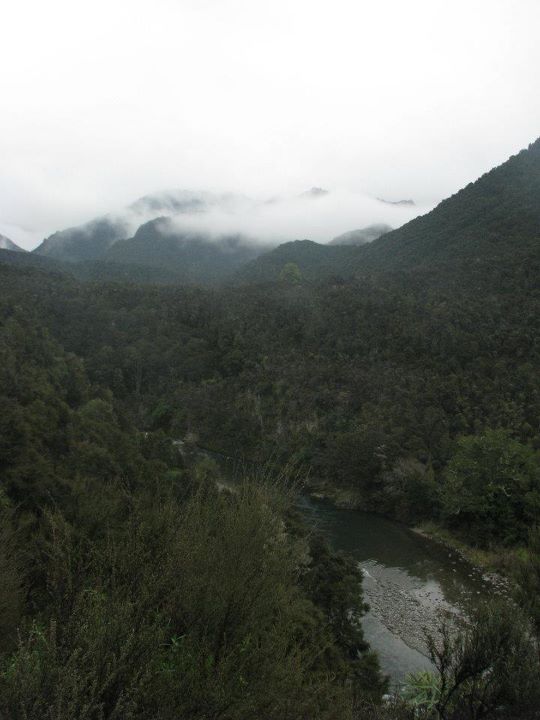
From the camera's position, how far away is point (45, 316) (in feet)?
307

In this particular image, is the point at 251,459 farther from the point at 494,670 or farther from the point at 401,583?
the point at 494,670

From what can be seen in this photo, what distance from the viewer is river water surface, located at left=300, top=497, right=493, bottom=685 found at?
23125 millimetres

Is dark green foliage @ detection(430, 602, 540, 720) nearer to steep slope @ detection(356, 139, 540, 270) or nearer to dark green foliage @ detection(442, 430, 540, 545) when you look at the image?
dark green foliage @ detection(442, 430, 540, 545)

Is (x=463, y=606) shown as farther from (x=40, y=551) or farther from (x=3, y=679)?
(x=3, y=679)

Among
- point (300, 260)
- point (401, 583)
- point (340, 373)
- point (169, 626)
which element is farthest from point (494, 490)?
point (300, 260)

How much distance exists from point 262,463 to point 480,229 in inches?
2473

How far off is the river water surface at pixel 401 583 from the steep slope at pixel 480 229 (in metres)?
49.4

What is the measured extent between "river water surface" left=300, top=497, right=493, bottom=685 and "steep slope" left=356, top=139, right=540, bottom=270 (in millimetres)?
49437

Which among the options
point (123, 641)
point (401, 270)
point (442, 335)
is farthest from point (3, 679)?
point (401, 270)

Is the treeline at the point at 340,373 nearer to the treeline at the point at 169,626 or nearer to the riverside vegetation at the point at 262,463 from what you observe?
the riverside vegetation at the point at 262,463

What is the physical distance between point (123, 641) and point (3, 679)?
1171mm

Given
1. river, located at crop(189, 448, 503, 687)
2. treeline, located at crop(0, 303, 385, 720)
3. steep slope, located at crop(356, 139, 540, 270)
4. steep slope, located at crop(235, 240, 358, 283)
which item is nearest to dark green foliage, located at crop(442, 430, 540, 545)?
river, located at crop(189, 448, 503, 687)

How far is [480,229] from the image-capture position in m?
92.3

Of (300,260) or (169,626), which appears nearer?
(169,626)
